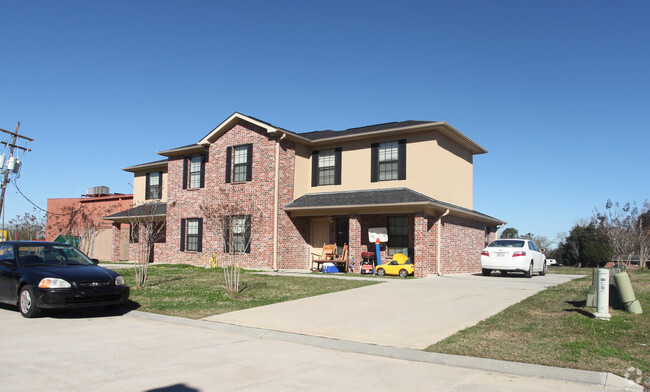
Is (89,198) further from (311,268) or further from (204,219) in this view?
(311,268)

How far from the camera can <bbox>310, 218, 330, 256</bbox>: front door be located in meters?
22.3

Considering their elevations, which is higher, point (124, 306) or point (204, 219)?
point (204, 219)

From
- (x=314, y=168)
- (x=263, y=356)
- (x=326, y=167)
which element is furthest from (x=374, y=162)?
(x=263, y=356)

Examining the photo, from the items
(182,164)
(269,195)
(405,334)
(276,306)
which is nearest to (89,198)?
(182,164)

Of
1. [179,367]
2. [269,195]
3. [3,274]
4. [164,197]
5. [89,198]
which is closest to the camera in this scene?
[179,367]

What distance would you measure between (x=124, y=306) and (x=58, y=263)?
1.71m

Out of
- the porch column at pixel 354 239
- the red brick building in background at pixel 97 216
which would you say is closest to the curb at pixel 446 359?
the porch column at pixel 354 239

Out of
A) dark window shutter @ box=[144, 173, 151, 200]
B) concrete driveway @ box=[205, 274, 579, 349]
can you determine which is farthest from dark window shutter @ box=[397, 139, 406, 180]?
dark window shutter @ box=[144, 173, 151, 200]

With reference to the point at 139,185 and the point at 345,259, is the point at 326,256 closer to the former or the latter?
the point at 345,259

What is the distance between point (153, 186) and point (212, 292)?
17.2m

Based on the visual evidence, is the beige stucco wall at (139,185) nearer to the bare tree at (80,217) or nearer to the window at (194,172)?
the bare tree at (80,217)

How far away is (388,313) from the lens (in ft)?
32.3

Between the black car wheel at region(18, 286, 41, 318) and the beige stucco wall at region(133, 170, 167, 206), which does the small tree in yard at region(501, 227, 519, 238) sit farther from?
the black car wheel at region(18, 286, 41, 318)

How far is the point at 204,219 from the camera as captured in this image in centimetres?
2375
